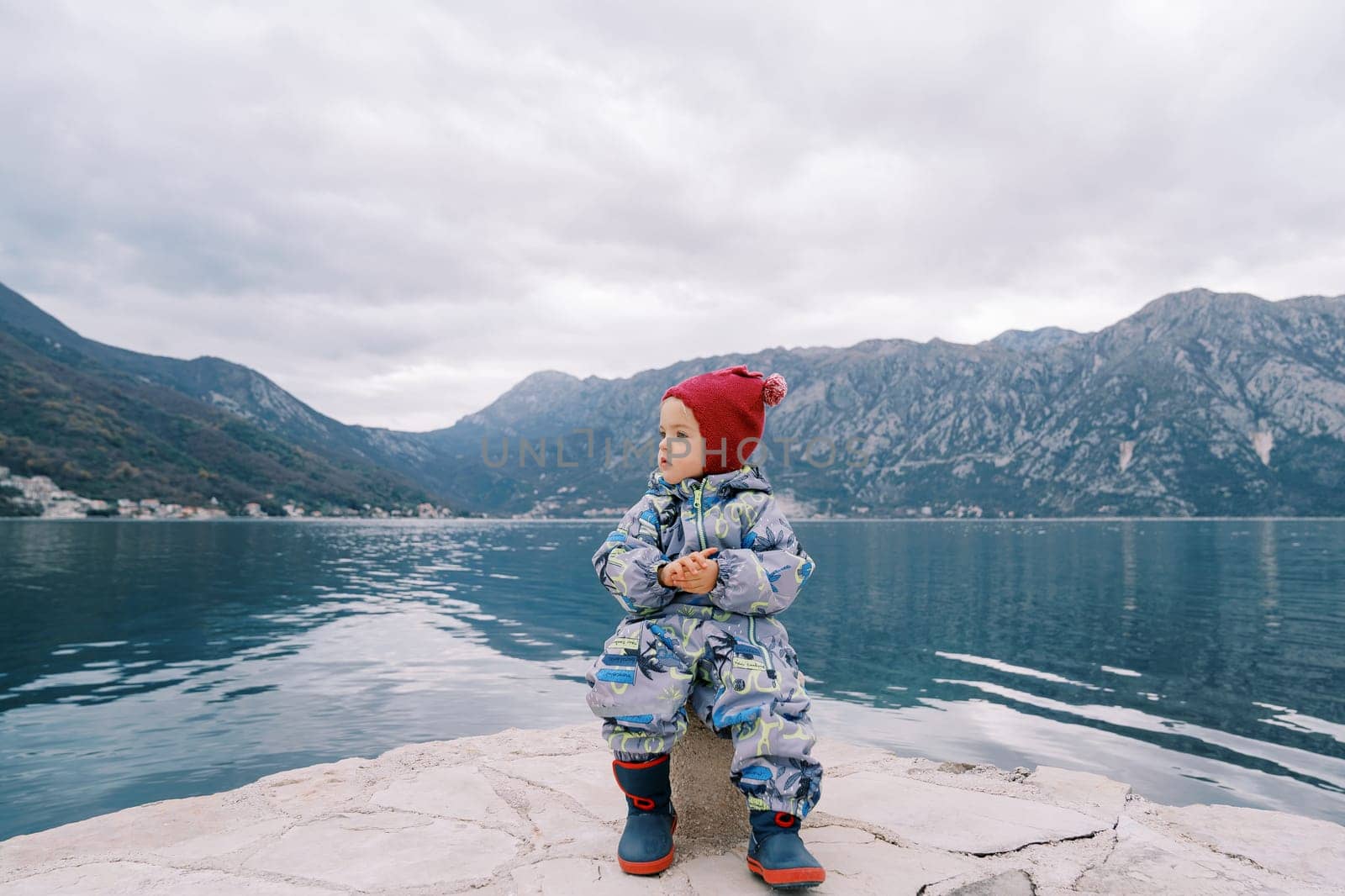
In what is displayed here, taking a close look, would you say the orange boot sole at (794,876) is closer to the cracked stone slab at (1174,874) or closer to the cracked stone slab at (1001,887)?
the cracked stone slab at (1001,887)

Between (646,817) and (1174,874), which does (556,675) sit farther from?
(1174,874)

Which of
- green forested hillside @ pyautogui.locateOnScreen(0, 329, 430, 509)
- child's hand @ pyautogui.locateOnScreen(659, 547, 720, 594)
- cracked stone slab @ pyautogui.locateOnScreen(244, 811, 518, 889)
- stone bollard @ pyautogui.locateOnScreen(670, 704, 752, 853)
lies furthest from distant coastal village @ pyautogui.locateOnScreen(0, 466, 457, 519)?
child's hand @ pyautogui.locateOnScreen(659, 547, 720, 594)

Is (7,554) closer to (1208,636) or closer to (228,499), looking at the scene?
(1208,636)

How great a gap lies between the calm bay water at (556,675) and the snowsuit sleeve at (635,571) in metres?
2.30

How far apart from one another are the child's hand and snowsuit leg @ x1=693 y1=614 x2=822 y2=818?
30cm

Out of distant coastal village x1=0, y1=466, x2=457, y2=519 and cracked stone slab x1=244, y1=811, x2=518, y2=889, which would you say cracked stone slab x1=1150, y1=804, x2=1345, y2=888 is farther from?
distant coastal village x1=0, y1=466, x2=457, y2=519

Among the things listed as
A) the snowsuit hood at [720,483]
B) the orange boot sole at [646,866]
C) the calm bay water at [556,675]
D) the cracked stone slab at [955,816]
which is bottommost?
the calm bay water at [556,675]

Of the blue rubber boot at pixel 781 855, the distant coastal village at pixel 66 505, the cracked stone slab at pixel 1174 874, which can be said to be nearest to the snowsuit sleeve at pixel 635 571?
the blue rubber boot at pixel 781 855

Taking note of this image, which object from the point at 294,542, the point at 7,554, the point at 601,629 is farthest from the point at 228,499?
the point at 601,629

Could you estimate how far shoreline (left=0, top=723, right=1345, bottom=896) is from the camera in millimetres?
3654

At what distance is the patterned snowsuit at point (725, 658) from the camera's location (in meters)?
3.68

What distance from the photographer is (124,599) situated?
1069 inches

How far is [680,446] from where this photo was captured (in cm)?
441

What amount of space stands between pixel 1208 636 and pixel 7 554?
214ft
